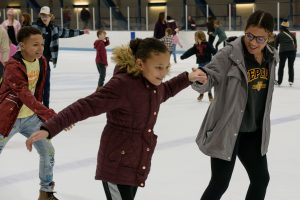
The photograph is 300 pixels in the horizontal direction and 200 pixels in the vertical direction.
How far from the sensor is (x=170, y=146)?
599cm

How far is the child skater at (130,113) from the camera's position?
2.65 metres

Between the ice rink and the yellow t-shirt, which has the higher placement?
the yellow t-shirt

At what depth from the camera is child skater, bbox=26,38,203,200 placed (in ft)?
8.69

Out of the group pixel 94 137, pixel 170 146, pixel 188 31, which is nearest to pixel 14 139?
pixel 94 137

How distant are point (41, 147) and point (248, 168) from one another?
4.79 ft

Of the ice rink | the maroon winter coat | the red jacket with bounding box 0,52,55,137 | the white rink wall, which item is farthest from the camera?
the white rink wall

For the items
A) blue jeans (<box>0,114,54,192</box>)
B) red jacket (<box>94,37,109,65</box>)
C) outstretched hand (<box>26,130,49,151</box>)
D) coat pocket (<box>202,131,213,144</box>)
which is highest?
red jacket (<box>94,37,109,65</box>)

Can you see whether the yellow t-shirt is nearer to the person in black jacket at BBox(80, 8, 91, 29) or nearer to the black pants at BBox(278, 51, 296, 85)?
the black pants at BBox(278, 51, 296, 85)

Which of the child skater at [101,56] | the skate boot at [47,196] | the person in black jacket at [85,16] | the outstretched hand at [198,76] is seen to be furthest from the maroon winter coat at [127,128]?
the person in black jacket at [85,16]

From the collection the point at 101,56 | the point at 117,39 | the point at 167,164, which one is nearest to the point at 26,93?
the point at 167,164

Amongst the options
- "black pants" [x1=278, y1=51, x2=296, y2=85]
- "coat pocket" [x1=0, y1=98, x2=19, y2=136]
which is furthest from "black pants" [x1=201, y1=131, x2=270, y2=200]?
"black pants" [x1=278, y1=51, x2=296, y2=85]

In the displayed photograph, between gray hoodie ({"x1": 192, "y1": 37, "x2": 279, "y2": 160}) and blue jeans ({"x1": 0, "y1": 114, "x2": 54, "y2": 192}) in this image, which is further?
blue jeans ({"x1": 0, "y1": 114, "x2": 54, "y2": 192})

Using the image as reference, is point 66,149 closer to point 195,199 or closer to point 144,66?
point 195,199

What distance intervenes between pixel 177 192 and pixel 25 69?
145 centimetres
